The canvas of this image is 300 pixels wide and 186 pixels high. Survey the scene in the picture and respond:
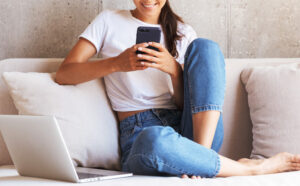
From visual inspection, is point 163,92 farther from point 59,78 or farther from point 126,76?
point 59,78

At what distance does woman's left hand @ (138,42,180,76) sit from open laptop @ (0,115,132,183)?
1.54 feet

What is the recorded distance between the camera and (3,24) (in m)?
2.36

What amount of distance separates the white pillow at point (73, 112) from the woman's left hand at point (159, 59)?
1.11ft

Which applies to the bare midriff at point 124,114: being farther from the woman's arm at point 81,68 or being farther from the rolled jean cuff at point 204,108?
the rolled jean cuff at point 204,108

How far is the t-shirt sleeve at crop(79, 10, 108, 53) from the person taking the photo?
198cm

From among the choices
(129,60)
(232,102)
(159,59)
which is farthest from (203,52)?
(232,102)

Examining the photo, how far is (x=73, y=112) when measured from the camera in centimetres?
187

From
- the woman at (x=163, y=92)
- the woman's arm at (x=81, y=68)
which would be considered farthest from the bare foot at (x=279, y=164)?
the woman's arm at (x=81, y=68)

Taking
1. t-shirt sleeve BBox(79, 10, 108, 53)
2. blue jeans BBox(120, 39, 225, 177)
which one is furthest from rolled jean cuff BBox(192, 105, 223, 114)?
t-shirt sleeve BBox(79, 10, 108, 53)

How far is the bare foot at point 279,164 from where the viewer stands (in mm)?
1637

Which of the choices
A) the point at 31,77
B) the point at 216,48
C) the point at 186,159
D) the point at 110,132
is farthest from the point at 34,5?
the point at 186,159

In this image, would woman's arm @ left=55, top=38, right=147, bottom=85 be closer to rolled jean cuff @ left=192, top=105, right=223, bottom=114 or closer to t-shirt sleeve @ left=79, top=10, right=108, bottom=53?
t-shirt sleeve @ left=79, top=10, right=108, bottom=53

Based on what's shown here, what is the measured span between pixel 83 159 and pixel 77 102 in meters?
0.24

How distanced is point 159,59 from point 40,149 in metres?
0.61
